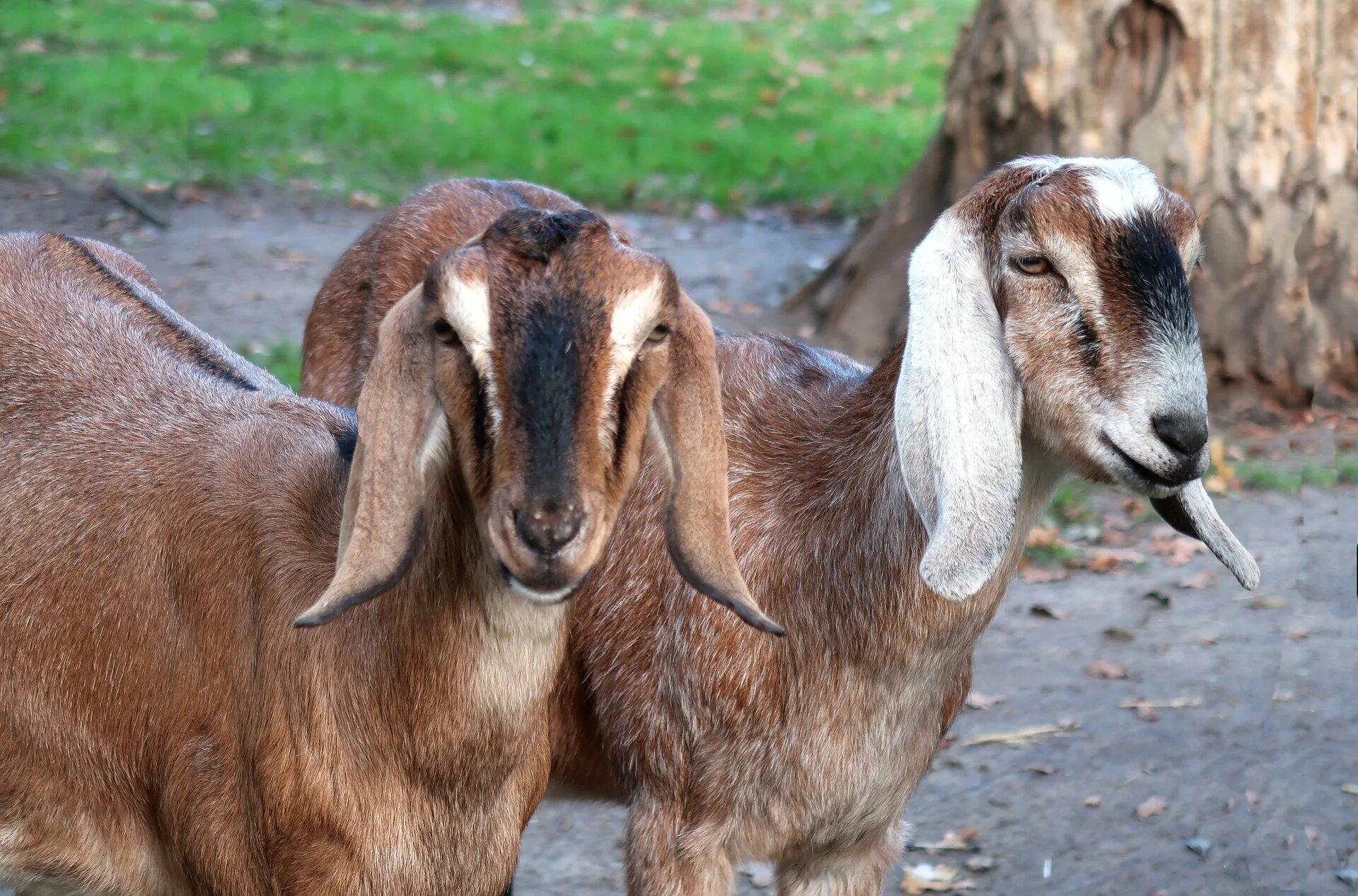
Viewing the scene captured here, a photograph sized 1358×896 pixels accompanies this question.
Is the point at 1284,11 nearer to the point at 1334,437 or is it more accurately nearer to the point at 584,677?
the point at 1334,437

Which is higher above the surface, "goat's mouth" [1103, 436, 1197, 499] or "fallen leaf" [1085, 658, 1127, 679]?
"goat's mouth" [1103, 436, 1197, 499]

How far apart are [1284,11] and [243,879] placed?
22.7 feet

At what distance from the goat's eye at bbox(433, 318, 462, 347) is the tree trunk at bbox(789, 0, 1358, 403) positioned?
19.2 ft

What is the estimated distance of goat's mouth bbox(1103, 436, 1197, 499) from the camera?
3.43 metres

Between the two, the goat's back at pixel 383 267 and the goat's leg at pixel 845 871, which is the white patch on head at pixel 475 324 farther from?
the goat's back at pixel 383 267

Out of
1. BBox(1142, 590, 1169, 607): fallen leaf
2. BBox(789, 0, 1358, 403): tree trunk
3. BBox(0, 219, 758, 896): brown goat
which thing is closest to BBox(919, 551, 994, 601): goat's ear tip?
BBox(0, 219, 758, 896): brown goat

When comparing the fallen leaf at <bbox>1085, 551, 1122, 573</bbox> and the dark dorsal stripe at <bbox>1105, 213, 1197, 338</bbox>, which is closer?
the dark dorsal stripe at <bbox>1105, 213, 1197, 338</bbox>

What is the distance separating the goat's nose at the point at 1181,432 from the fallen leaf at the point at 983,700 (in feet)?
→ 9.56

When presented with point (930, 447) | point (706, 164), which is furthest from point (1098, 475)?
point (706, 164)

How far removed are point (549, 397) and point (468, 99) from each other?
12650mm

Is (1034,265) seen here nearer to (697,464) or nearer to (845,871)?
(697,464)

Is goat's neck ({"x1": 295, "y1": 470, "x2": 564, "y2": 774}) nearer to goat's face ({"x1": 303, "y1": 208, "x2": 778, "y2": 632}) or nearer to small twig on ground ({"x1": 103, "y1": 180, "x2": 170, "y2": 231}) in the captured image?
goat's face ({"x1": 303, "y1": 208, "x2": 778, "y2": 632})

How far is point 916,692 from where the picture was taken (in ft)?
12.9

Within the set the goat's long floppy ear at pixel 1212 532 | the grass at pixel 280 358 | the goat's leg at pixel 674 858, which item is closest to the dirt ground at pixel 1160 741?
the grass at pixel 280 358
